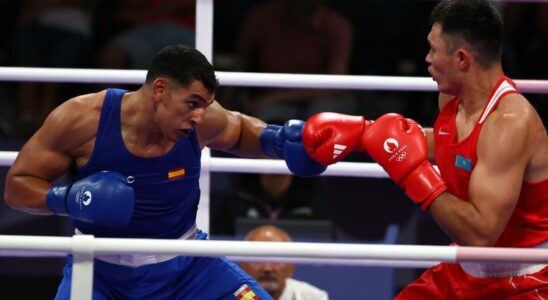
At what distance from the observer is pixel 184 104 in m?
2.79

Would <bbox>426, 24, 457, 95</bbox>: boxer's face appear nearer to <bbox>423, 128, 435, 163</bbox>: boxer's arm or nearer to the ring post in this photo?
<bbox>423, 128, 435, 163</bbox>: boxer's arm

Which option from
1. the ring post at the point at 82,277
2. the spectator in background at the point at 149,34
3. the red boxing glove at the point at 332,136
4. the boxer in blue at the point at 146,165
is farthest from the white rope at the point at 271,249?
the spectator in background at the point at 149,34

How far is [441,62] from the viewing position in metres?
2.71

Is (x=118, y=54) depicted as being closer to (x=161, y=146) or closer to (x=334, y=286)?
(x=334, y=286)

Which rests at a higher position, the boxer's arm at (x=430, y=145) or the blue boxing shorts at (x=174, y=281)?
→ the boxer's arm at (x=430, y=145)

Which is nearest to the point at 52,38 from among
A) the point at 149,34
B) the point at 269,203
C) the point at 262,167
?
the point at 149,34

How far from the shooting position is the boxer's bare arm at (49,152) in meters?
2.79

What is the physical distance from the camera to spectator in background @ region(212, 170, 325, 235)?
440 cm

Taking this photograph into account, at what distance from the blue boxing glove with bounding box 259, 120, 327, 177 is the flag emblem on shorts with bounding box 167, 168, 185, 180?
31cm

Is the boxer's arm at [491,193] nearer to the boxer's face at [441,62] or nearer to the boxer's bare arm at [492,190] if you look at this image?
the boxer's bare arm at [492,190]

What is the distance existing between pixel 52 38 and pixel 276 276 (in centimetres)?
256

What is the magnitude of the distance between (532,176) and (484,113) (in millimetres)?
208

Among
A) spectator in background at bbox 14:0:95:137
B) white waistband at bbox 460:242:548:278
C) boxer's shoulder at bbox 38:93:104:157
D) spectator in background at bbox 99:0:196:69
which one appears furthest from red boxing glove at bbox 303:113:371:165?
spectator in background at bbox 14:0:95:137

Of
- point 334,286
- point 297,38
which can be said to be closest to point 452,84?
point 334,286
